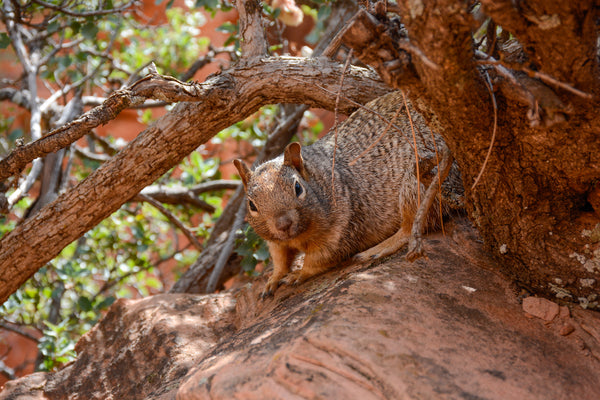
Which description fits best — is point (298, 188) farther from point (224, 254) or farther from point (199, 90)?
point (224, 254)

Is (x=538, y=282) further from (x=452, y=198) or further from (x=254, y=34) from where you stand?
(x=254, y=34)

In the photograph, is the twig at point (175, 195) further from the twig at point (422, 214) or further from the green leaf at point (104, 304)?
the twig at point (422, 214)

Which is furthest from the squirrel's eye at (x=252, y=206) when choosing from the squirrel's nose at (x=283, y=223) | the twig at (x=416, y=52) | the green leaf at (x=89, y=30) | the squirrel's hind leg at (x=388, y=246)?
the green leaf at (x=89, y=30)

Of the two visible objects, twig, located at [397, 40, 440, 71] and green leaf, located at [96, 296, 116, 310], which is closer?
twig, located at [397, 40, 440, 71]

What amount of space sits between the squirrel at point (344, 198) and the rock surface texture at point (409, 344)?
0.81 feet

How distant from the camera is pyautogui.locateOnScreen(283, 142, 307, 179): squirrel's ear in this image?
414 centimetres

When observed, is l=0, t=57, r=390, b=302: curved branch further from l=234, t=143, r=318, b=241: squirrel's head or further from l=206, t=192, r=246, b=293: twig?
l=206, t=192, r=246, b=293: twig

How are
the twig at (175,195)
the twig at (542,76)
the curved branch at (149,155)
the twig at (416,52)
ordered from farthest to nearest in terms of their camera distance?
the twig at (175,195), the curved branch at (149,155), the twig at (416,52), the twig at (542,76)

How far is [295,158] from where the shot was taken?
165 inches

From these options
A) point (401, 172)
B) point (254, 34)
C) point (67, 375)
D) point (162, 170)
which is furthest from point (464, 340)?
point (67, 375)

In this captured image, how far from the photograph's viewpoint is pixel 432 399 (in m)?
2.32

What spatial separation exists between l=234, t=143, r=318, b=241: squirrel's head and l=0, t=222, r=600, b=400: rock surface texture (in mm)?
491

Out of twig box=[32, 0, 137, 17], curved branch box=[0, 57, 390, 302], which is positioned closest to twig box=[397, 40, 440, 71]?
curved branch box=[0, 57, 390, 302]

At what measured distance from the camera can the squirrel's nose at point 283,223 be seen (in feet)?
12.2
